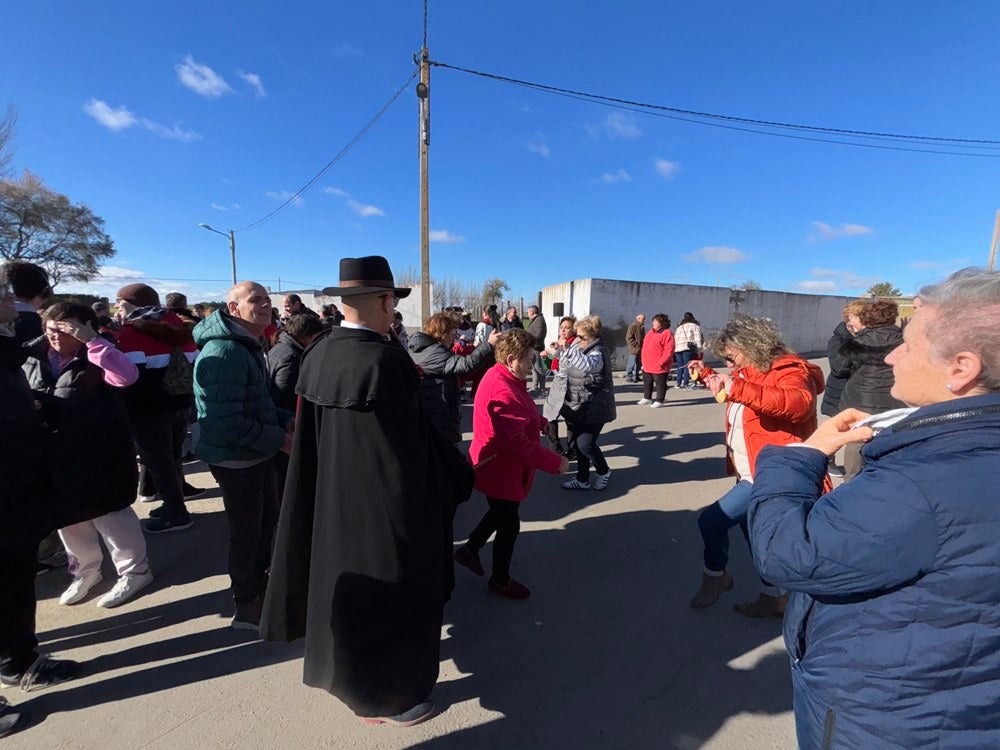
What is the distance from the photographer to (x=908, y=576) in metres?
0.95

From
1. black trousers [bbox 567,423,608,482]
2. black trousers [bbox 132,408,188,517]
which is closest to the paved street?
black trousers [bbox 132,408,188,517]

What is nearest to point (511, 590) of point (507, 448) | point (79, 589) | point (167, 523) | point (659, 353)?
point (507, 448)

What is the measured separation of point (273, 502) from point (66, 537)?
52.4 inches

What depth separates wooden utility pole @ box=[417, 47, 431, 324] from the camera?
31.7 ft

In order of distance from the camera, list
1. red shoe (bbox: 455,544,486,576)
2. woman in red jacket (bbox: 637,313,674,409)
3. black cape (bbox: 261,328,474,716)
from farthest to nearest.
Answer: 1. woman in red jacket (bbox: 637,313,674,409)
2. red shoe (bbox: 455,544,486,576)
3. black cape (bbox: 261,328,474,716)

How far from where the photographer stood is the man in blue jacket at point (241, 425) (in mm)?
2346

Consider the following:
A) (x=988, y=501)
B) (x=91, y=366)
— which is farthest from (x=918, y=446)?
(x=91, y=366)

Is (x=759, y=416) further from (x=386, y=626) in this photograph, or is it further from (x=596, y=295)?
(x=596, y=295)

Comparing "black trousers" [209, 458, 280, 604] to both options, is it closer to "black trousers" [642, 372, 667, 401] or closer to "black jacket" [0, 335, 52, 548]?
"black jacket" [0, 335, 52, 548]

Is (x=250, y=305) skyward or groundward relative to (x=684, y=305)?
groundward

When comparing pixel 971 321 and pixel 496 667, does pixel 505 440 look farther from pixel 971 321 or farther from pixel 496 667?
pixel 971 321

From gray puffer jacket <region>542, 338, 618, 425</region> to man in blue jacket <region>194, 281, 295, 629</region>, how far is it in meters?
2.80

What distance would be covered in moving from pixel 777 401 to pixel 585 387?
220 centimetres

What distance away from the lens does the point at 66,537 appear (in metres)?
2.84
